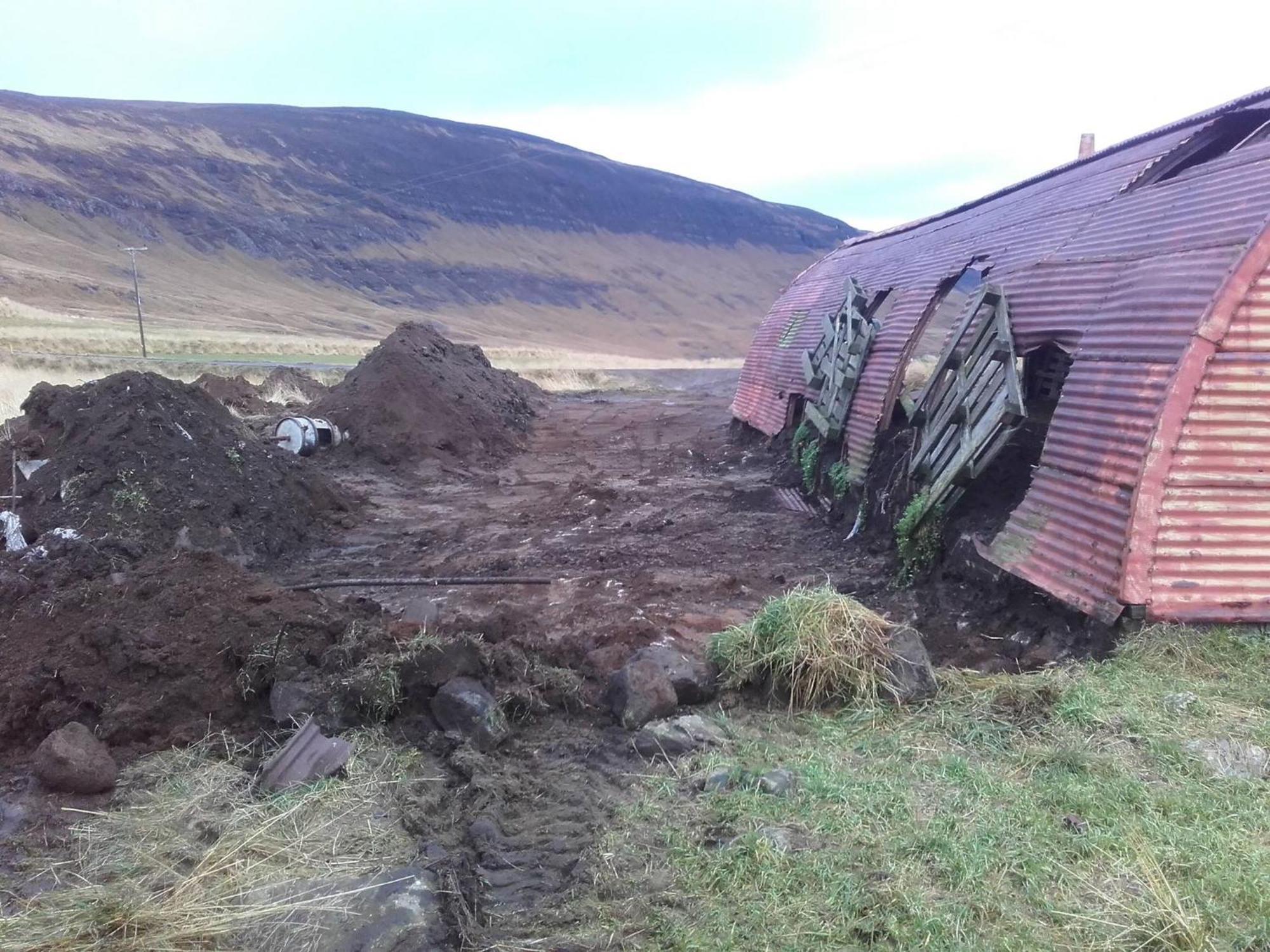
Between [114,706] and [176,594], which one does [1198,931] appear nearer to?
[114,706]

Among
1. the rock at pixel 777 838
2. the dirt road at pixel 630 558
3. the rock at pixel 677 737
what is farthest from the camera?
the dirt road at pixel 630 558

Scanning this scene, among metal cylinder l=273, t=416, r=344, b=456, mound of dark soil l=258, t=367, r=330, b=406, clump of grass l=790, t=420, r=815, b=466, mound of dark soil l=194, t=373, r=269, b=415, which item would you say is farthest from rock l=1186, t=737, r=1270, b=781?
mound of dark soil l=258, t=367, r=330, b=406

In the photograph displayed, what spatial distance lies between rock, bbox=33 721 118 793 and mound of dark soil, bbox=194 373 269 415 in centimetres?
1388

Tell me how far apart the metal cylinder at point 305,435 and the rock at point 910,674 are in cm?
1094

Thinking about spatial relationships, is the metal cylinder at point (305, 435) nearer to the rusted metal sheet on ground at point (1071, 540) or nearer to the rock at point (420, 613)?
the rock at point (420, 613)

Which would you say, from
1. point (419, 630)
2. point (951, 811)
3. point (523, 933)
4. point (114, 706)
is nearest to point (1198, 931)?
point (951, 811)

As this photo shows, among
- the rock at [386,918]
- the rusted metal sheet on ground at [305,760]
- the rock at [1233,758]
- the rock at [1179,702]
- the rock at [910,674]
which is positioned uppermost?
the rock at [1179,702]

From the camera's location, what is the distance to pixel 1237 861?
3.54m

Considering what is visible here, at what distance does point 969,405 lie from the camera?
26.8 ft

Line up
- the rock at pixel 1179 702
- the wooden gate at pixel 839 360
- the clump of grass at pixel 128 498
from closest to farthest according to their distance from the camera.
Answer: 1. the rock at pixel 1179 702
2. the clump of grass at pixel 128 498
3. the wooden gate at pixel 839 360

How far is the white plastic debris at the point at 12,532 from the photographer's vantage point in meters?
7.92

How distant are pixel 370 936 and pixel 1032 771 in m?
3.21

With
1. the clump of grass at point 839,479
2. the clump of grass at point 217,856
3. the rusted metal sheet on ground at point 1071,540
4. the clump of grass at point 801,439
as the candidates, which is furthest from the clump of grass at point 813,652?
the clump of grass at point 801,439

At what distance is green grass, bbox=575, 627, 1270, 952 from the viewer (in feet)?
10.9
